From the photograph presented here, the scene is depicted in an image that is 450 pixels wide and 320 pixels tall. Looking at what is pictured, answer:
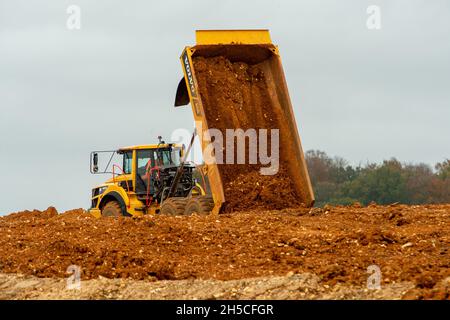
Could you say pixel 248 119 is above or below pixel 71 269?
above

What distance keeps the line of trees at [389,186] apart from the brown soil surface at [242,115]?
98.6 ft

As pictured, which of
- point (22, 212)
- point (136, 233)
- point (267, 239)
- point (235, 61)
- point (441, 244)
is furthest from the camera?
point (22, 212)

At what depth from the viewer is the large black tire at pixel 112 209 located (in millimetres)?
21375

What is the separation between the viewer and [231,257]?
37.8 ft

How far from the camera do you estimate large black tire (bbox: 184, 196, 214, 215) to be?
16.8 meters

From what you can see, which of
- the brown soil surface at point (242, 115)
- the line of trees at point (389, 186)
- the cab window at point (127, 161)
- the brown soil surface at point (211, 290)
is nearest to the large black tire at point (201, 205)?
the brown soil surface at point (242, 115)

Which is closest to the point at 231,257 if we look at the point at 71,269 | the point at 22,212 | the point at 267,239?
the point at 267,239

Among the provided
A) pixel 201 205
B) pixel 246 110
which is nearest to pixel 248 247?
pixel 201 205

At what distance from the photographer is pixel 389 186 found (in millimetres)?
49750

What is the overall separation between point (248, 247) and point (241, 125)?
18.6ft

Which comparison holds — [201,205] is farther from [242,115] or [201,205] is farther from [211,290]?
[211,290]

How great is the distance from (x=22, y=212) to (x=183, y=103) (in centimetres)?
685

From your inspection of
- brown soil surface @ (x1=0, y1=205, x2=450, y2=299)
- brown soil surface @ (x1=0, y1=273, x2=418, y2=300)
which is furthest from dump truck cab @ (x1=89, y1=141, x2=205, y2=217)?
brown soil surface @ (x1=0, y1=273, x2=418, y2=300)
